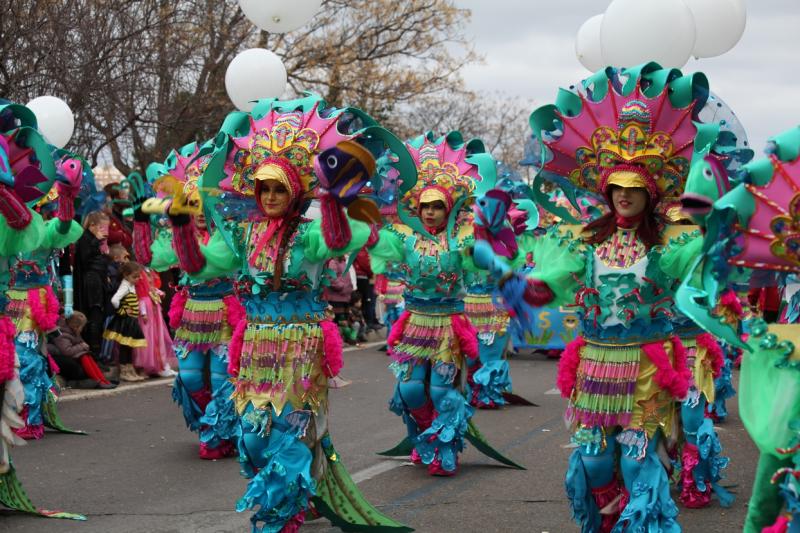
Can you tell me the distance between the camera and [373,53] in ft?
79.8

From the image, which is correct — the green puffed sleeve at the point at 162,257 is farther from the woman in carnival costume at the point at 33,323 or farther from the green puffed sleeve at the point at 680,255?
the green puffed sleeve at the point at 680,255

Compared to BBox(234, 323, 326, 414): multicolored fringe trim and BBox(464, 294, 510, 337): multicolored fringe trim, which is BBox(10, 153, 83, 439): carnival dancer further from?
BBox(464, 294, 510, 337): multicolored fringe trim

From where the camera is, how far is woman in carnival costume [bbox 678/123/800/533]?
3.53 m

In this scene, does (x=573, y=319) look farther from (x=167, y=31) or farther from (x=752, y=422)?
(x=752, y=422)

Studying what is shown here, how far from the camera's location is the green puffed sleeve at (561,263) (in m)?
5.05

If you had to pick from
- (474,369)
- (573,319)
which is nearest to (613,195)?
(474,369)

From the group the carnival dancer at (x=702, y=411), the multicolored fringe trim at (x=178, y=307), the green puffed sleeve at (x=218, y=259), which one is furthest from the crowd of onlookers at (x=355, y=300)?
the green puffed sleeve at (x=218, y=259)

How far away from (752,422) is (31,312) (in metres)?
6.45

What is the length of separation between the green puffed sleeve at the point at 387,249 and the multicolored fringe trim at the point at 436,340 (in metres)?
0.43

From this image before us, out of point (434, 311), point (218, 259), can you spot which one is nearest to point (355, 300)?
point (434, 311)

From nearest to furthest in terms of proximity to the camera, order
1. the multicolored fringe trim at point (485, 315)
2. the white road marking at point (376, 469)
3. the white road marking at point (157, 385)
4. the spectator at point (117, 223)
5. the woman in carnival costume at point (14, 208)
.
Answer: the woman in carnival costume at point (14, 208) < the white road marking at point (376, 469) < the white road marking at point (157, 385) < the multicolored fringe trim at point (485, 315) < the spectator at point (117, 223)

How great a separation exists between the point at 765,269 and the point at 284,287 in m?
2.64

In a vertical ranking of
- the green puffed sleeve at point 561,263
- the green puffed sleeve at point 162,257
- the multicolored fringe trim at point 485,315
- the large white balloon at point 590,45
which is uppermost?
the large white balloon at point 590,45

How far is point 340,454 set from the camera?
8.23m
